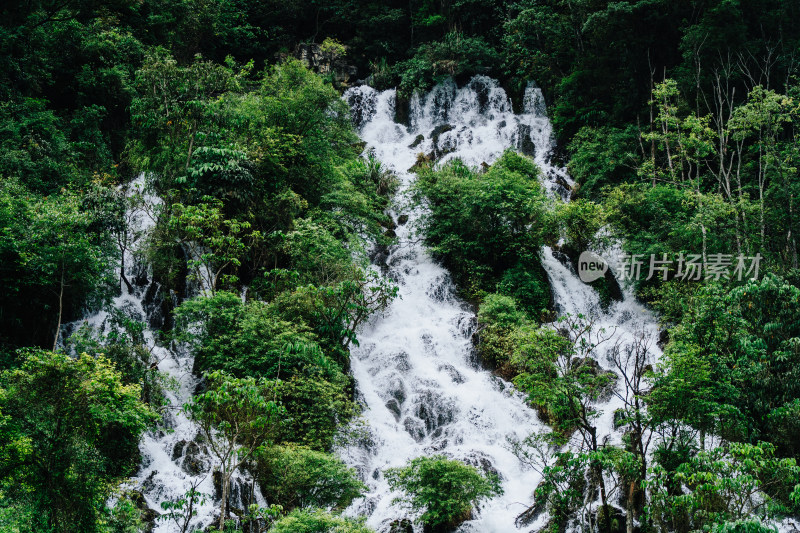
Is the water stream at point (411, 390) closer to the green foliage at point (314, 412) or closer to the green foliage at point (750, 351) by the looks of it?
the green foliage at point (314, 412)

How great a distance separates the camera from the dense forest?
326 inches

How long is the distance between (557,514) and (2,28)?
66.1ft

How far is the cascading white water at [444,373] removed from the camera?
12281mm

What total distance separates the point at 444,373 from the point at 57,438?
9.96 meters

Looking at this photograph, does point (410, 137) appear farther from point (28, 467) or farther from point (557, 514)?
point (28, 467)

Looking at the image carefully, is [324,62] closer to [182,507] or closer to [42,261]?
[42,261]

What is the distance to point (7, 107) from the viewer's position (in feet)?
52.2

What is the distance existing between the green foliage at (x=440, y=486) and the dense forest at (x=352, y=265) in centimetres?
6

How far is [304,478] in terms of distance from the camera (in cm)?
934

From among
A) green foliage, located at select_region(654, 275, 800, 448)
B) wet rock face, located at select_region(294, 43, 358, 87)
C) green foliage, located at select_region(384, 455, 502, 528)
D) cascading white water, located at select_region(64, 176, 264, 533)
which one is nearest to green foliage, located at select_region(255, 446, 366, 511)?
cascading white water, located at select_region(64, 176, 264, 533)

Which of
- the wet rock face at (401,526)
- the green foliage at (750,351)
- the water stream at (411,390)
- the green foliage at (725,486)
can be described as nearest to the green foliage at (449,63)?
the water stream at (411,390)

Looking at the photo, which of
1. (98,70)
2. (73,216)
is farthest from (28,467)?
(98,70)

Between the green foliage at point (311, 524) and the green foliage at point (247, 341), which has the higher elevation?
the green foliage at point (247, 341)

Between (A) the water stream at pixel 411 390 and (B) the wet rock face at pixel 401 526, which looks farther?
(A) the water stream at pixel 411 390
